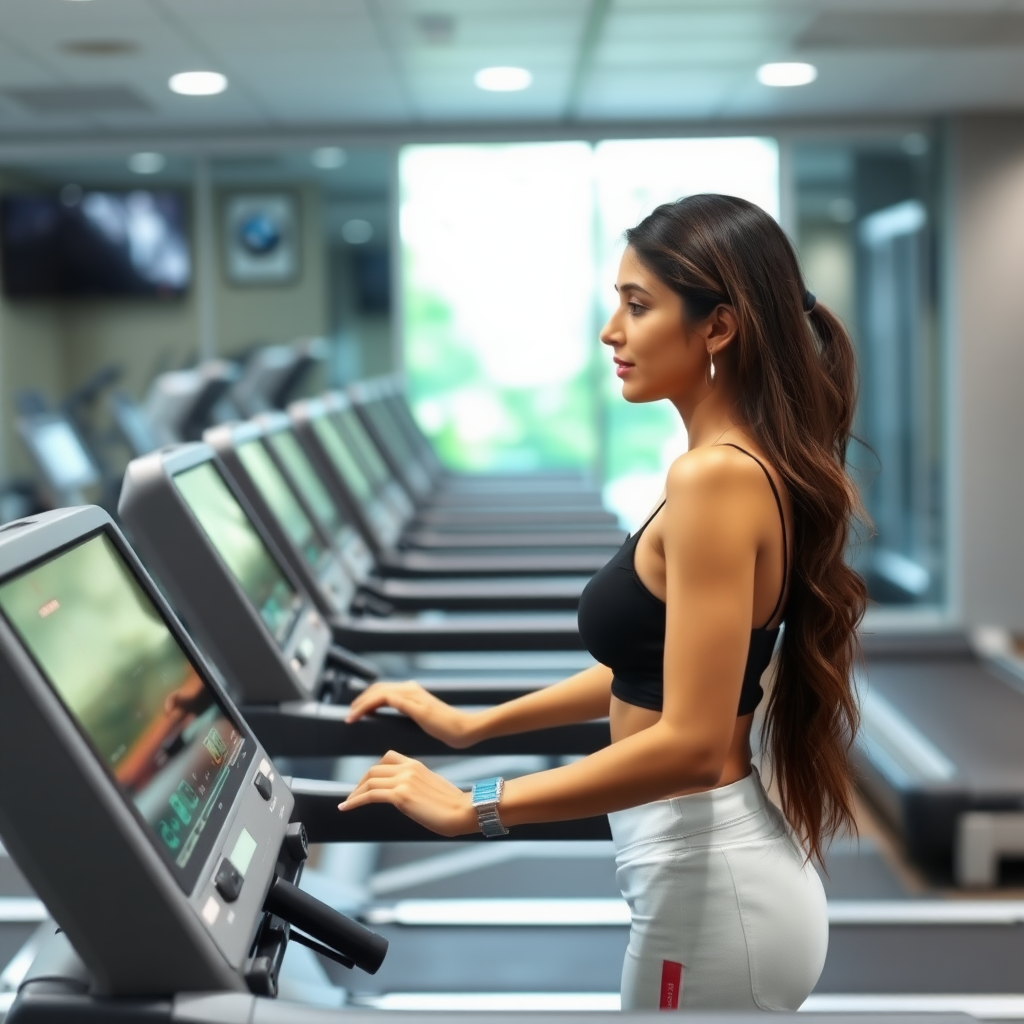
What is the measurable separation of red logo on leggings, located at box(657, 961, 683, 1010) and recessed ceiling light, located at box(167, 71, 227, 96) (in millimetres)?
4553

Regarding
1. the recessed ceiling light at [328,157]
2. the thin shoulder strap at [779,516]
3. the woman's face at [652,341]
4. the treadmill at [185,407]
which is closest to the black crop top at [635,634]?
the thin shoulder strap at [779,516]

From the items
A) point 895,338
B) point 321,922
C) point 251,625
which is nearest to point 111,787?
point 321,922

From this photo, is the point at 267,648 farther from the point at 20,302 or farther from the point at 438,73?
the point at 20,302

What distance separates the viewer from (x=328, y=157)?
258 inches

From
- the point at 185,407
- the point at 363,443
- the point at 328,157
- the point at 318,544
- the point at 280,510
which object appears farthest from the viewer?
the point at 328,157

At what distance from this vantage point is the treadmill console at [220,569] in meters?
1.62

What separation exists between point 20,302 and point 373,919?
17.4 ft

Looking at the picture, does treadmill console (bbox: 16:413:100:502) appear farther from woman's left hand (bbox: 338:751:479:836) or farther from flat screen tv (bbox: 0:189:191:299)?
woman's left hand (bbox: 338:751:479:836)

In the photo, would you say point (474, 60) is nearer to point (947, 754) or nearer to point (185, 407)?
point (185, 407)

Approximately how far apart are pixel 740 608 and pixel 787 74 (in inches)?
184

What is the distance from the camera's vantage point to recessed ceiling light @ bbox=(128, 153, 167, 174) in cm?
657

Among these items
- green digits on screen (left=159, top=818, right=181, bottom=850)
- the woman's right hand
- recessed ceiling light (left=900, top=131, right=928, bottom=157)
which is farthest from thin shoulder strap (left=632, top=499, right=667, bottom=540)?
recessed ceiling light (left=900, top=131, right=928, bottom=157)

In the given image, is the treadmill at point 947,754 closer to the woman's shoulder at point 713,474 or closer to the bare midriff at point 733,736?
the bare midriff at point 733,736

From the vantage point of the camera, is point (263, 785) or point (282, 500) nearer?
point (263, 785)
